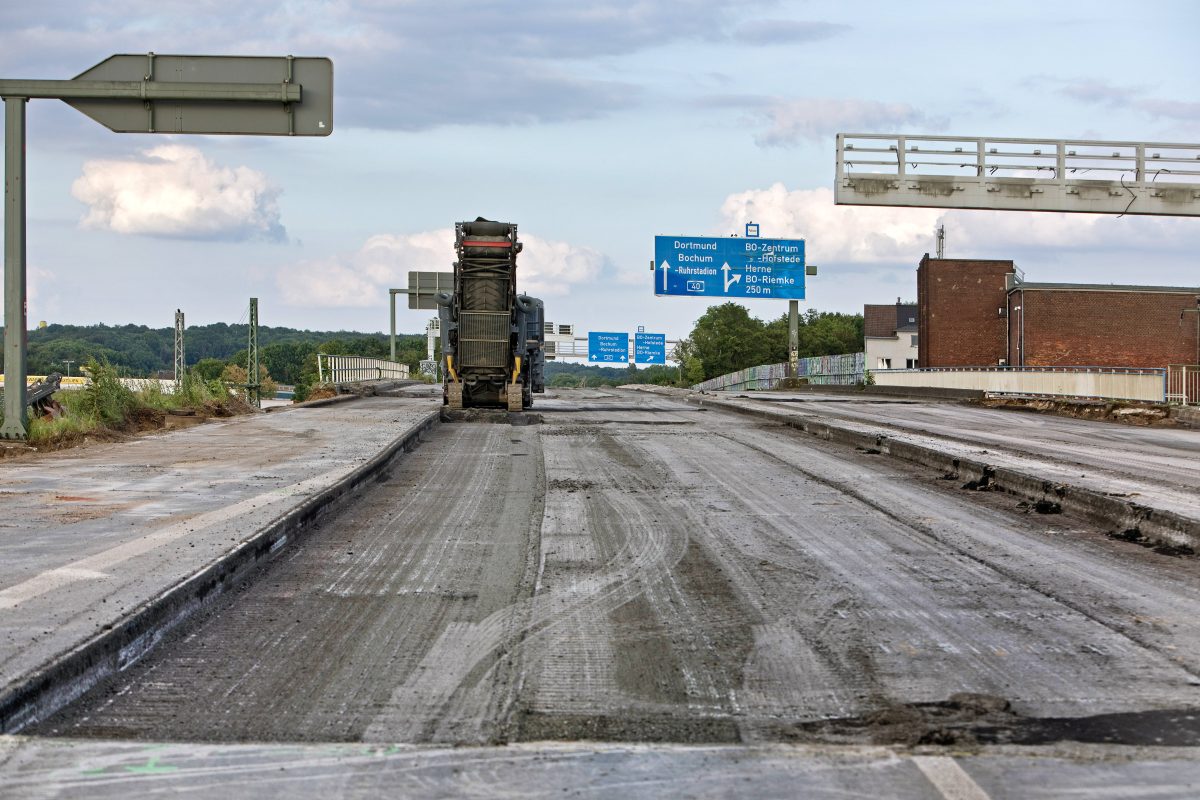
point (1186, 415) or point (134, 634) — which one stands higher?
point (1186, 415)

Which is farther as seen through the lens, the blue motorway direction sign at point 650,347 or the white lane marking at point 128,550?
the blue motorway direction sign at point 650,347

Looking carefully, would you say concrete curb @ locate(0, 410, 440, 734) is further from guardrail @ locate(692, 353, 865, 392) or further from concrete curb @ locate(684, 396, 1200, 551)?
guardrail @ locate(692, 353, 865, 392)

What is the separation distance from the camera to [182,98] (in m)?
19.6

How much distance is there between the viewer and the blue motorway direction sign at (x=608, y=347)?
10444 cm

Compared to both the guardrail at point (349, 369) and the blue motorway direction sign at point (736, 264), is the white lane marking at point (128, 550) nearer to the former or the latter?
the guardrail at point (349, 369)

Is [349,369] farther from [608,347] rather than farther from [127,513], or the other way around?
[608,347]

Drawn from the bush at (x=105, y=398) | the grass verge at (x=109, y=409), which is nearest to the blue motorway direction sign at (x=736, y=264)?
the grass verge at (x=109, y=409)

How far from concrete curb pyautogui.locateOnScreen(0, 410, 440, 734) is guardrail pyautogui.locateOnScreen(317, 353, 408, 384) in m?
36.0

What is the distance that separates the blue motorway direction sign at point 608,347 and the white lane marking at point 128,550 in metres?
93.1

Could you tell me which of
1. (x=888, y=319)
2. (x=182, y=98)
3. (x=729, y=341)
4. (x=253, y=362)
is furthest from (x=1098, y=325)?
(x=729, y=341)

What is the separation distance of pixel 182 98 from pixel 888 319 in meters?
97.9

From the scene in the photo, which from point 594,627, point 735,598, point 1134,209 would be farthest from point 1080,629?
point 1134,209

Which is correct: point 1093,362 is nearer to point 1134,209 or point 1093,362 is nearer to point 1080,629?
point 1134,209

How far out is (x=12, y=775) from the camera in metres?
3.96
